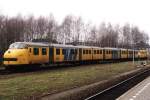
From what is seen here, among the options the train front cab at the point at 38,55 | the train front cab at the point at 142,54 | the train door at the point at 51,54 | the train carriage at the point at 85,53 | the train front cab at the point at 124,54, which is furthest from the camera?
the train front cab at the point at 142,54

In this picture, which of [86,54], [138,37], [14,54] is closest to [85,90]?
[14,54]

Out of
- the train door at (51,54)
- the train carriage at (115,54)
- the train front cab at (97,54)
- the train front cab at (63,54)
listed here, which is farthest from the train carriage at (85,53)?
the train carriage at (115,54)

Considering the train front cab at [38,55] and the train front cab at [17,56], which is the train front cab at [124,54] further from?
the train front cab at [17,56]

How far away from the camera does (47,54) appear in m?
39.0

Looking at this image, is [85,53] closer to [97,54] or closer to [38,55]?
[97,54]

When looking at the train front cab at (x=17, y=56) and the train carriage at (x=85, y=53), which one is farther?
the train carriage at (x=85, y=53)

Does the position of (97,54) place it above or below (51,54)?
below

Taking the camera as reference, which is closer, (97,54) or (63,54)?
(63,54)

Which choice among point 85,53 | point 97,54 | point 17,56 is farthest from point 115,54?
point 17,56

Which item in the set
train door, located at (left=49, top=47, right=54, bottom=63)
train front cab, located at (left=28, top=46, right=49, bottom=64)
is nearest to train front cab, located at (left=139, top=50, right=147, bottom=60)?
train door, located at (left=49, top=47, right=54, bottom=63)

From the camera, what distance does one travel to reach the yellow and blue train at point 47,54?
33.5 m

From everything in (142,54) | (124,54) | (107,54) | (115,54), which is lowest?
(142,54)

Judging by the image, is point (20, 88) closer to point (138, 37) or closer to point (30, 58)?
point (30, 58)

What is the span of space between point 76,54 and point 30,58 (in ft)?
49.8
